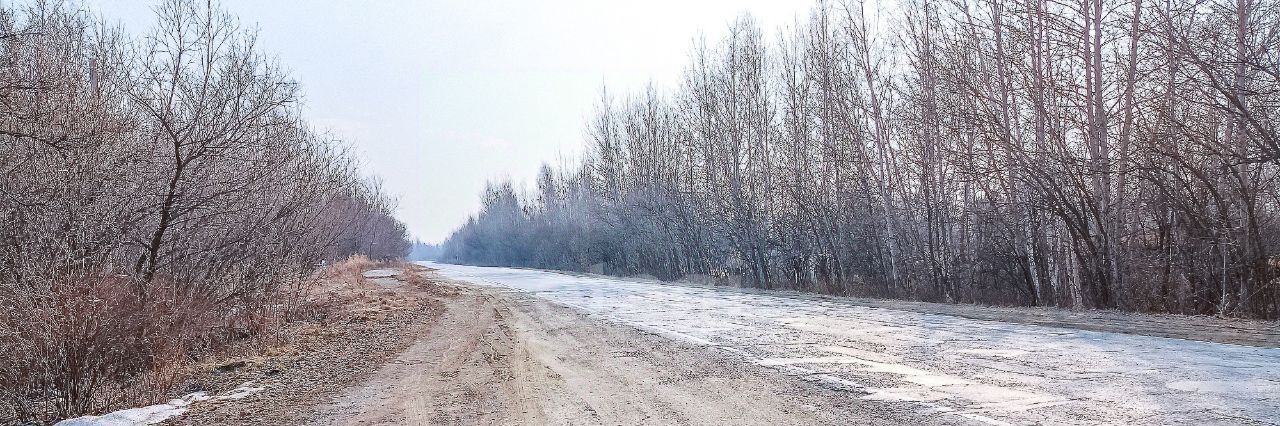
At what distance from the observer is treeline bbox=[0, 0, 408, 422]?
7.74 m

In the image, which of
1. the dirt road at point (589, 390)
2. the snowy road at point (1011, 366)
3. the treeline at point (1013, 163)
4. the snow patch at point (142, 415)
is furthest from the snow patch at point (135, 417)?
the treeline at point (1013, 163)

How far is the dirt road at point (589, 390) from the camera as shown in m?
6.31

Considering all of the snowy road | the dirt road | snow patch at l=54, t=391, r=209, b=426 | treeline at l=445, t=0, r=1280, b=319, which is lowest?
snow patch at l=54, t=391, r=209, b=426

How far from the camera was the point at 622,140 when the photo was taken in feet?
159

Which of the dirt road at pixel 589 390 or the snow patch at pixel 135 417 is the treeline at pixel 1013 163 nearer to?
the dirt road at pixel 589 390

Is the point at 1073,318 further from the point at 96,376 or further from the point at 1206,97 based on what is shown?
the point at 96,376

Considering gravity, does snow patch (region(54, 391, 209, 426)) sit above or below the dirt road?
below

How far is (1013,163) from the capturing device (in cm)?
1652

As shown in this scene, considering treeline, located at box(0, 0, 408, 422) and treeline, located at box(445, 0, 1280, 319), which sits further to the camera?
treeline, located at box(445, 0, 1280, 319)

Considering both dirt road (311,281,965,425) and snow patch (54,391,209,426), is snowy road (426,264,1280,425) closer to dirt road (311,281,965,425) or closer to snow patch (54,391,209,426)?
dirt road (311,281,965,425)

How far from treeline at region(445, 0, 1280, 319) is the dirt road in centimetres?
840

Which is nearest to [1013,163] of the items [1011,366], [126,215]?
[1011,366]

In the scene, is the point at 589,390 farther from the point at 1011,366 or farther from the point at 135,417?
the point at 1011,366

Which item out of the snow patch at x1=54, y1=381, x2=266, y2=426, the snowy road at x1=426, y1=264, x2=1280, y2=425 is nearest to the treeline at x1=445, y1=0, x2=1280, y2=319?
the snowy road at x1=426, y1=264, x2=1280, y2=425
